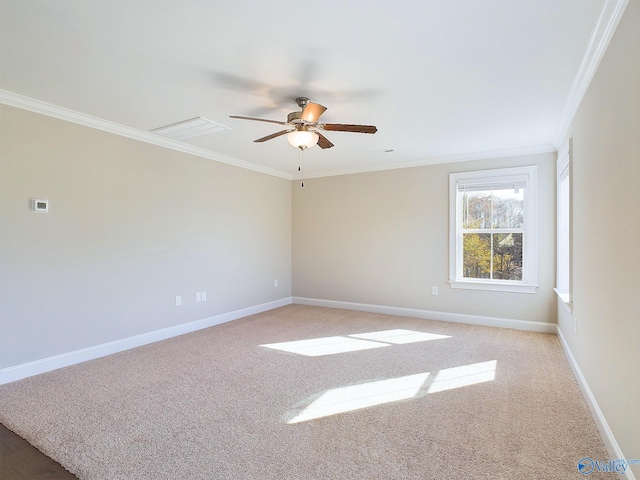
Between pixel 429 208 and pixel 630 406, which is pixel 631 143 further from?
pixel 429 208

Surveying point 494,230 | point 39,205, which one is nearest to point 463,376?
point 494,230

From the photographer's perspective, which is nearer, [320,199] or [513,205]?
[513,205]

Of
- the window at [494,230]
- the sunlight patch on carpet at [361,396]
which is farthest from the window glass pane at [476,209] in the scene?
the sunlight patch on carpet at [361,396]

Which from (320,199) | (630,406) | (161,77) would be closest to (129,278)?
(161,77)

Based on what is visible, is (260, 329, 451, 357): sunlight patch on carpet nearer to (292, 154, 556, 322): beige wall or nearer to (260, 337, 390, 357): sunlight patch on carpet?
(260, 337, 390, 357): sunlight patch on carpet

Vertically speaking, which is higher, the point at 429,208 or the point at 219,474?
the point at 429,208

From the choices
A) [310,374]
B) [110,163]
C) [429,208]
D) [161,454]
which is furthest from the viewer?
[429,208]

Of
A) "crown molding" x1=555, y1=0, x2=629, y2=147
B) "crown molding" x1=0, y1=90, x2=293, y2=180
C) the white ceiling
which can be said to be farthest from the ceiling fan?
"crown molding" x1=0, y1=90, x2=293, y2=180

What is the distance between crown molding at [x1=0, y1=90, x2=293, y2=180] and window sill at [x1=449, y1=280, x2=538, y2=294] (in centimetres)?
372

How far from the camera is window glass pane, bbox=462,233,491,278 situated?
16.0 ft

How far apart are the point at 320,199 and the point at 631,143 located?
4795mm

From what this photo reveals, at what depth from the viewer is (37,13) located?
1.88 meters

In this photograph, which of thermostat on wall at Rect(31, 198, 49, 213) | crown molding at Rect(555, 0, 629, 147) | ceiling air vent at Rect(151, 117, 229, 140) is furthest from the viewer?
ceiling air vent at Rect(151, 117, 229, 140)

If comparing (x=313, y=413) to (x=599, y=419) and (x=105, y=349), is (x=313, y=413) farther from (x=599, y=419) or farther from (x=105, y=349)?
(x=105, y=349)
